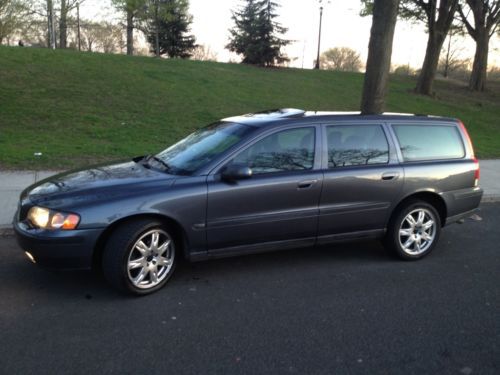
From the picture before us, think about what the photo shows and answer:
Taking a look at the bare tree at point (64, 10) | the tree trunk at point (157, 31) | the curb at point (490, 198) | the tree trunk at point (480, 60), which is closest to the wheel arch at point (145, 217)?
the curb at point (490, 198)

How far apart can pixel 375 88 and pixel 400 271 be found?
5173mm

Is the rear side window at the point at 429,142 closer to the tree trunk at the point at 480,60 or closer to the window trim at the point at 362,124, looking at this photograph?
the window trim at the point at 362,124

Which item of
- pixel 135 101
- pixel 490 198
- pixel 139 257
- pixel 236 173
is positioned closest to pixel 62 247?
pixel 139 257

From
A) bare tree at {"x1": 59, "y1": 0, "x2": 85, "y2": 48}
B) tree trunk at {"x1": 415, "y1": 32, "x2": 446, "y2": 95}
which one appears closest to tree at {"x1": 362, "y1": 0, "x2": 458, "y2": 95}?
tree trunk at {"x1": 415, "y1": 32, "x2": 446, "y2": 95}

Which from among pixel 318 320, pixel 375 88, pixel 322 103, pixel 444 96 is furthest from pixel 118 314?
pixel 444 96

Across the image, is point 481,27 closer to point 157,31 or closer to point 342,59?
point 157,31

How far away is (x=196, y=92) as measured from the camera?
55.7 feet

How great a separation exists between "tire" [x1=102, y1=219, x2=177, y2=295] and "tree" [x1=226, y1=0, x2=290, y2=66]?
2568 centimetres

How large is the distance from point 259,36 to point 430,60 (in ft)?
33.7

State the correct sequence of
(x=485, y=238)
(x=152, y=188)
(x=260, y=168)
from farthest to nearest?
(x=485, y=238)
(x=260, y=168)
(x=152, y=188)

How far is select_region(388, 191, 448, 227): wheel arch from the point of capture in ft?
16.5

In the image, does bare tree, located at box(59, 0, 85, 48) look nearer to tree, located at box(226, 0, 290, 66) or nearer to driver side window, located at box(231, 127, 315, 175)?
tree, located at box(226, 0, 290, 66)

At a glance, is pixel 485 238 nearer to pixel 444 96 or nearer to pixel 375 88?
pixel 375 88

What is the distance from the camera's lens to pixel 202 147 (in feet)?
15.4
